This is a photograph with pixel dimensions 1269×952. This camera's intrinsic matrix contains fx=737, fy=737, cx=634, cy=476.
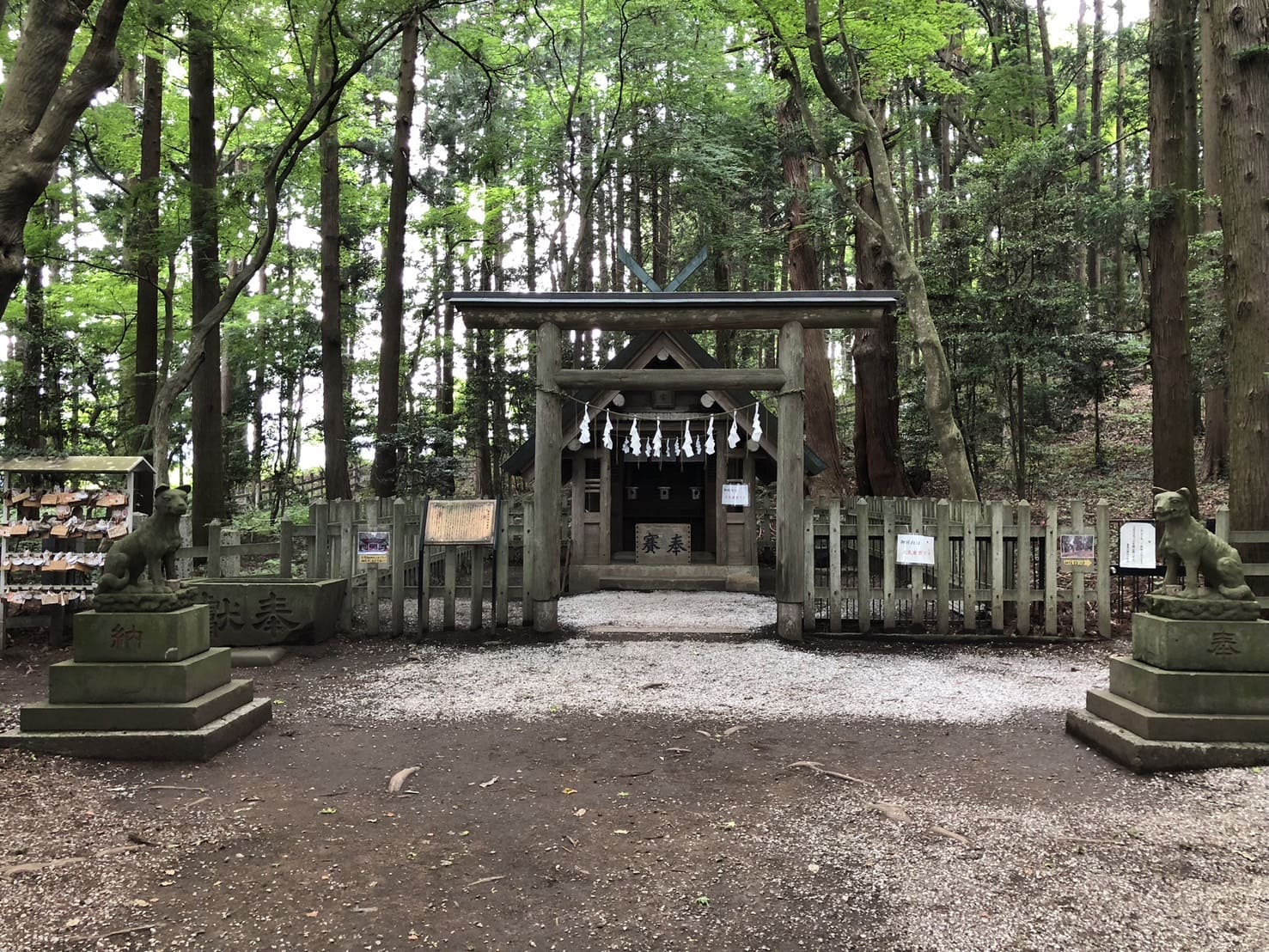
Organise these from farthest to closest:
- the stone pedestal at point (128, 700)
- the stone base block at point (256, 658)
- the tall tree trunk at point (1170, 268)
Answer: the tall tree trunk at point (1170, 268) < the stone base block at point (256, 658) < the stone pedestal at point (128, 700)

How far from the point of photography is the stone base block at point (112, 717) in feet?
15.7

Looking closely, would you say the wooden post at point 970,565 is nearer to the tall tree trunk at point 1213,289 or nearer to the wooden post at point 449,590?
the tall tree trunk at point 1213,289

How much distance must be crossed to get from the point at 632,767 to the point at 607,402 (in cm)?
815

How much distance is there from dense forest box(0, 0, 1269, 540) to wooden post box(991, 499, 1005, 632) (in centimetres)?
224

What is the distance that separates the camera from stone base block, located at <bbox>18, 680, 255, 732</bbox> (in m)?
4.80

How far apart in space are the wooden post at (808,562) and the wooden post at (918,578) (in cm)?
105

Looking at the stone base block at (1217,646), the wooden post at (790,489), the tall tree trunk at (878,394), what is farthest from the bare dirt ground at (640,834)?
the tall tree trunk at (878,394)

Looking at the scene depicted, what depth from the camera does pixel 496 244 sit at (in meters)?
20.0

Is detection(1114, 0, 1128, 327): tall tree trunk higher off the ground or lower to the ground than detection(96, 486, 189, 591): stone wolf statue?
higher

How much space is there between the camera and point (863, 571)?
318 inches

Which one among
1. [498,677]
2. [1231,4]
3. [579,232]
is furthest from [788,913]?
[579,232]

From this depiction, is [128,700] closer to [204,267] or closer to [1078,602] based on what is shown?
[204,267]

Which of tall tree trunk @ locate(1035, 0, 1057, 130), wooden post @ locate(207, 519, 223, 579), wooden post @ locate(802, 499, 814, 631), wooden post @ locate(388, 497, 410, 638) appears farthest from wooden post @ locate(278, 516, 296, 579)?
tall tree trunk @ locate(1035, 0, 1057, 130)

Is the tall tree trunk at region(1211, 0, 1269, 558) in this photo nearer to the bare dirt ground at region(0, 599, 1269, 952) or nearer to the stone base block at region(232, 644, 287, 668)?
the bare dirt ground at region(0, 599, 1269, 952)
